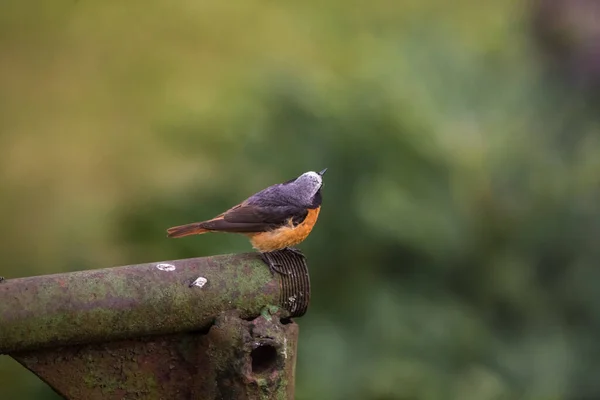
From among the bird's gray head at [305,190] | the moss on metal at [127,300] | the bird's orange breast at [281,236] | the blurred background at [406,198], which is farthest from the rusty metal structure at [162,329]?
the blurred background at [406,198]

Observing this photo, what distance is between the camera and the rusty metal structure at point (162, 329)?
1678mm

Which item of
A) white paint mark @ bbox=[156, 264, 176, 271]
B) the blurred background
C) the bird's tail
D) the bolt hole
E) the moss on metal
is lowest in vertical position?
the blurred background

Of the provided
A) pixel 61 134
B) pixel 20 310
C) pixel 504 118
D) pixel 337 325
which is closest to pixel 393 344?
pixel 337 325

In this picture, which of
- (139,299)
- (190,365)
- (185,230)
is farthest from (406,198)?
(139,299)

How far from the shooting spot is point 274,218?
8.69 feet

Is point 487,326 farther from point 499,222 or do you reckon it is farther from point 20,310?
point 20,310

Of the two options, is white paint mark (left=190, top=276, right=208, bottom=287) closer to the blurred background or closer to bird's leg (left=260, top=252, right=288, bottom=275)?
bird's leg (left=260, top=252, right=288, bottom=275)

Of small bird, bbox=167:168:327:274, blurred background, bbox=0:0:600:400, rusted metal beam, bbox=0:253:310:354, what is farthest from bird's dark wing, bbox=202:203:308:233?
blurred background, bbox=0:0:600:400

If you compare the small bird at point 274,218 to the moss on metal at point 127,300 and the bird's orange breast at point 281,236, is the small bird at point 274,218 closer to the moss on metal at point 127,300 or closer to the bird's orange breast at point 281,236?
the bird's orange breast at point 281,236

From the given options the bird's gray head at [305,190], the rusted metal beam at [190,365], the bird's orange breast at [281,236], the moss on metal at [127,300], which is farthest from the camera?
the bird's gray head at [305,190]

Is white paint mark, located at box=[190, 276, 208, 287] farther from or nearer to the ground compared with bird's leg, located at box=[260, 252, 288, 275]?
nearer to the ground

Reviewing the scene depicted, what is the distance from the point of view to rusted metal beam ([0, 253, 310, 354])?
165 cm

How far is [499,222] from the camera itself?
179 inches

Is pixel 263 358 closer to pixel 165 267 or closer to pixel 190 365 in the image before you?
pixel 190 365
